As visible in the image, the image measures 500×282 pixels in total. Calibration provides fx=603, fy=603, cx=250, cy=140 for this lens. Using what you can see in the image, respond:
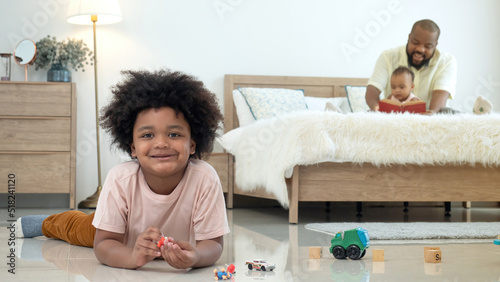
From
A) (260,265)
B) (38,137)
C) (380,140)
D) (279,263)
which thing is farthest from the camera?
(38,137)

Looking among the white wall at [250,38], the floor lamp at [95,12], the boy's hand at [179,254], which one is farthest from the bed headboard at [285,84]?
the boy's hand at [179,254]

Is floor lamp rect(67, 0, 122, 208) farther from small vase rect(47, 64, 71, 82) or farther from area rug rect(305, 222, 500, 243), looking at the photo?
area rug rect(305, 222, 500, 243)

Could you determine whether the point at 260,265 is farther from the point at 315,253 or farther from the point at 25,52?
the point at 25,52

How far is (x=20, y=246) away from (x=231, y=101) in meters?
2.67

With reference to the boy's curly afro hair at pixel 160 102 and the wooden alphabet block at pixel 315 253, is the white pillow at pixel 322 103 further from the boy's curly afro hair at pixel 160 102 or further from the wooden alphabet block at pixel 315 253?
the boy's curly afro hair at pixel 160 102

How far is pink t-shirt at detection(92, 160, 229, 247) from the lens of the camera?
1675mm

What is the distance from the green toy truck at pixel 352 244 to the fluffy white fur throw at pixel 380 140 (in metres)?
1.04

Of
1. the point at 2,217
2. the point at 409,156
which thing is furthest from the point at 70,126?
the point at 409,156

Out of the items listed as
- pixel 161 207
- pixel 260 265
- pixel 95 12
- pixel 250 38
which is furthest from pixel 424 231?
pixel 95 12

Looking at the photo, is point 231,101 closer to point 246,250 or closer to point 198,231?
point 246,250

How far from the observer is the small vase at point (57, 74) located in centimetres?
414

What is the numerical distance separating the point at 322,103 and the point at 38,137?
2031 mm

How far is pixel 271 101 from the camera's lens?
4.30 metres

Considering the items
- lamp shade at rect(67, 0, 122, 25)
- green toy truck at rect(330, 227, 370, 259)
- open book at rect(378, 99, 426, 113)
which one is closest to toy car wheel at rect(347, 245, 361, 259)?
green toy truck at rect(330, 227, 370, 259)
